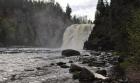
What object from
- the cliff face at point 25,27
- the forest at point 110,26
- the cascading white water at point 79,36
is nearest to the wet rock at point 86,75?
the forest at point 110,26

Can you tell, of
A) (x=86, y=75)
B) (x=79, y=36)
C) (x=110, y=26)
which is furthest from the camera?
(x=79, y=36)

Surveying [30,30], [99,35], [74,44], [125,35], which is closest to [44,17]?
[30,30]

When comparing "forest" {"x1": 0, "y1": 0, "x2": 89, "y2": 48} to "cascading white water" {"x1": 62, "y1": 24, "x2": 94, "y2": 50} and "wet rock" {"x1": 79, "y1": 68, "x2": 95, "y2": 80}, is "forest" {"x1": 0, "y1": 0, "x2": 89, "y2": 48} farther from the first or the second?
"wet rock" {"x1": 79, "y1": 68, "x2": 95, "y2": 80}

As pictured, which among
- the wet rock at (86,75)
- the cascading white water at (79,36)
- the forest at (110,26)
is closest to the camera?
the wet rock at (86,75)

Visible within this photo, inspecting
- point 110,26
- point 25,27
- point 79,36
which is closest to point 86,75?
point 110,26

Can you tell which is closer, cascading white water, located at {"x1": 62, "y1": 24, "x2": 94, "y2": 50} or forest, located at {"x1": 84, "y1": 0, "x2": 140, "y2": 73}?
forest, located at {"x1": 84, "y1": 0, "x2": 140, "y2": 73}

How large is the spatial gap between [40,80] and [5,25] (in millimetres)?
139669

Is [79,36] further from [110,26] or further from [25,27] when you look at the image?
[25,27]

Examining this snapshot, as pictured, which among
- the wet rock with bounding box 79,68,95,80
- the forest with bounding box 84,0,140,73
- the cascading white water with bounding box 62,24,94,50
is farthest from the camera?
the cascading white water with bounding box 62,24,94,50

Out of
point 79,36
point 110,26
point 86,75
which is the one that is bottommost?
point 79,36

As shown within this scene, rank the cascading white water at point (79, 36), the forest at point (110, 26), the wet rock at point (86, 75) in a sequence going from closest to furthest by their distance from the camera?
the wet rock at point (86, 75), the forest at point (110, 26), the cascading white water at point (79, 36)

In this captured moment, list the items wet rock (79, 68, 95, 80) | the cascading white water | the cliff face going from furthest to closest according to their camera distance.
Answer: the cliff face
the cascading white water
wet rock (79, 68, 95, 80)

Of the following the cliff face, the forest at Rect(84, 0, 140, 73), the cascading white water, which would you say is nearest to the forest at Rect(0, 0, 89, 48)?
the cliff face

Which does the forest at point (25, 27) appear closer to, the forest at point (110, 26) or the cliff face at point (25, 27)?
the cliff face at point (25, 27)
